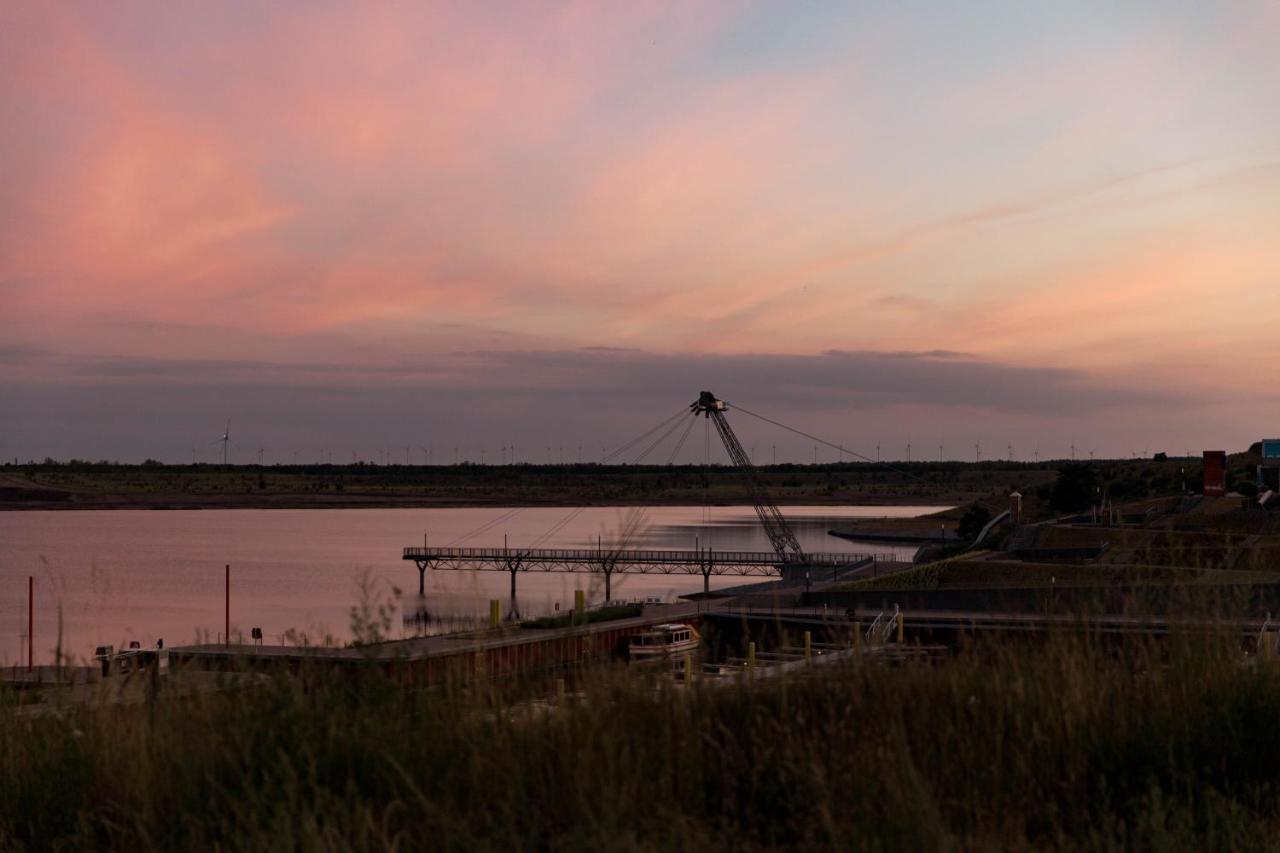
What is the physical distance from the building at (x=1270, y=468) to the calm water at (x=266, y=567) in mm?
31411

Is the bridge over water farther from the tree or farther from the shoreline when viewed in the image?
the shoreline

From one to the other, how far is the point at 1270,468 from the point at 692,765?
67.8 metres

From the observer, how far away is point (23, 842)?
17.7 feet

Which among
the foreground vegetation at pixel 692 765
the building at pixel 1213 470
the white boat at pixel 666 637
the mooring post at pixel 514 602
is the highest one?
the building at pixel 1213 470

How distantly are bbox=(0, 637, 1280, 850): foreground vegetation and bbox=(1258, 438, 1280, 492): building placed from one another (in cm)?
6052

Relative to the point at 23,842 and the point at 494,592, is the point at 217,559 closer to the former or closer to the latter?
the point at 494,592

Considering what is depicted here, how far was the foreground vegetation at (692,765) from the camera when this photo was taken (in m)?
4.70

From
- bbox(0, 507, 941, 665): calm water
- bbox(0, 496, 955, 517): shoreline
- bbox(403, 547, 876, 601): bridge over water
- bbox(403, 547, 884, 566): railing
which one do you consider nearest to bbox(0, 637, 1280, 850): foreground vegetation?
bbox(0, 507, 941, 665): calm water

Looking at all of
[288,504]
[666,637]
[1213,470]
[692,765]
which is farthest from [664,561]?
[288,504]

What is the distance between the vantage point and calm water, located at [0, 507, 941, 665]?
143 feet

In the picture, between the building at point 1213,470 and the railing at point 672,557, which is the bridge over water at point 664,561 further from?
the building at point 1213,470

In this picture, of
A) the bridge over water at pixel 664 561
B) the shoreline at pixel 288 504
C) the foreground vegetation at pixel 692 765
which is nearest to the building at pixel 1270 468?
the bridge over water at pixel 664 561

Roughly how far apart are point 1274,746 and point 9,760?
6192 millimetres

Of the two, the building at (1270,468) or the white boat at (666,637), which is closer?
the white boat at (666,637)
